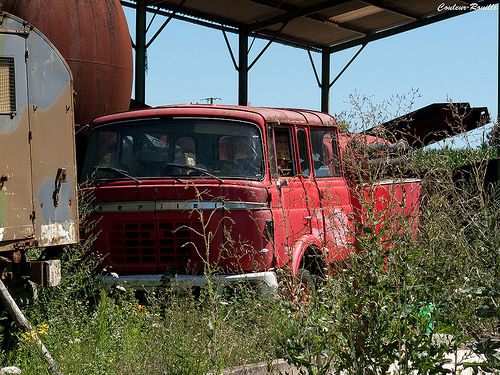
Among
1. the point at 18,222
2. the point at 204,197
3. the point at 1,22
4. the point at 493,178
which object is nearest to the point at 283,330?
the point at 204,197

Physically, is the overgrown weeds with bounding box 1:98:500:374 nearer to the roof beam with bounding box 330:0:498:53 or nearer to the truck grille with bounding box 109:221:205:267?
the truck grille with bounding box 109:221:205:267

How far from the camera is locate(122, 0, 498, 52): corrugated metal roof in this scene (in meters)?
17.3

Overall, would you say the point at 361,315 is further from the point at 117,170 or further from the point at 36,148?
the point at 117,170

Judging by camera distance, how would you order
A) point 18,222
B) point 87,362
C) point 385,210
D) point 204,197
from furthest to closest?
point 204,197 → point 18,222 → point 87,362 → point 385,210

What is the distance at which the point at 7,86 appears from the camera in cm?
533

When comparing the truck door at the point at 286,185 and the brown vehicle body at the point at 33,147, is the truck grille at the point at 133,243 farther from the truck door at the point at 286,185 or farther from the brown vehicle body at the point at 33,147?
the truck door at the point at 286,185

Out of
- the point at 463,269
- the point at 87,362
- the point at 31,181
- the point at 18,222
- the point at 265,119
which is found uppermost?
the point at 265,119

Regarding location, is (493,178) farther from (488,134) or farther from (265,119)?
(488,134)

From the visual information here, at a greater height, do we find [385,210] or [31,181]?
[31,181]

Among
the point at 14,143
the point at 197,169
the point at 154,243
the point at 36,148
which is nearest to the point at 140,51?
the point at 197,169

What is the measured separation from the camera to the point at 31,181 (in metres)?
5.43

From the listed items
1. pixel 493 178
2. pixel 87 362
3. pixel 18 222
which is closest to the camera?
pixel 87 362

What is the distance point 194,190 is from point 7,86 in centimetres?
198

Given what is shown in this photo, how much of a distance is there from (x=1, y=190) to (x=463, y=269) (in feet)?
11.9
